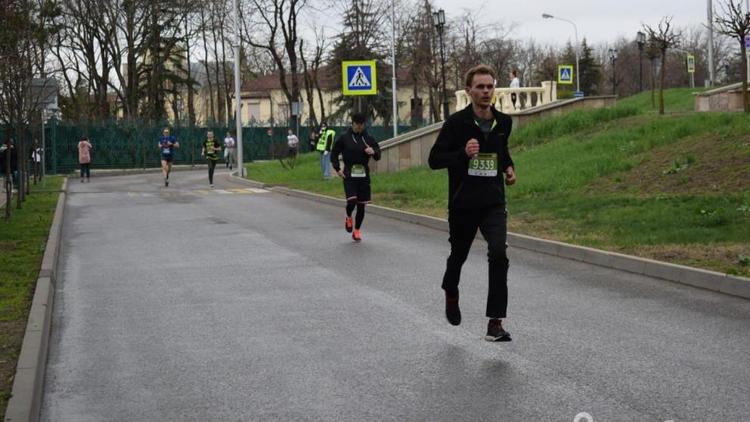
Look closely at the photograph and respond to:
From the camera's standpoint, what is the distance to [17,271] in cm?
1197

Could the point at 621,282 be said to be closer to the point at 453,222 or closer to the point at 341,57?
the point at 453,222

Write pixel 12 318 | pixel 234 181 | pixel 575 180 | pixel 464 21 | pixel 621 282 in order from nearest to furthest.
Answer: pixel 12 318 < pixel 621 282 < pixel 575 180 < pixel 234 181 < pixel 464 21

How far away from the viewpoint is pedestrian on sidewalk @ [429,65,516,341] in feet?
25.0

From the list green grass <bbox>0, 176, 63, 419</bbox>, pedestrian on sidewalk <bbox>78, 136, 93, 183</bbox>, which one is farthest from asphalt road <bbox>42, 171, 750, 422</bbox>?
pedestrian on sidewalk <bbox>78, 136, 93, 183</bbox>

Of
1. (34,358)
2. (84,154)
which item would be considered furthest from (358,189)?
(84,154)

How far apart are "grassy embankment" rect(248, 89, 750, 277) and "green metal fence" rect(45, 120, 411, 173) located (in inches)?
864

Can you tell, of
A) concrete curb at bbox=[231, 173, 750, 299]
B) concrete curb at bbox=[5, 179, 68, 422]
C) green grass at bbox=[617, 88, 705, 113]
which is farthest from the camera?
green grass at bbox=[617, 88, 705, 113]

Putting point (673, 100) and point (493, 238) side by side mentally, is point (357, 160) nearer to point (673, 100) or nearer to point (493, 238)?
point (493, 238)

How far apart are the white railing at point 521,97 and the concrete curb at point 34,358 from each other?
78.8 feet

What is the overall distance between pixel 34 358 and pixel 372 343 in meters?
2.29

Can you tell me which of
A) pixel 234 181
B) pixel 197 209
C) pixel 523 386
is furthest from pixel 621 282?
pixel 234 181

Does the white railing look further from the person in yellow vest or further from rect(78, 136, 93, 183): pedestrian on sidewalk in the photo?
rect(78, 136, 93, 183): pedestrian on sidewalk

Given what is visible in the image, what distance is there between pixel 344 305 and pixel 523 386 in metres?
3.52

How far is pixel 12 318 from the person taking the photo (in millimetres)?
8883
